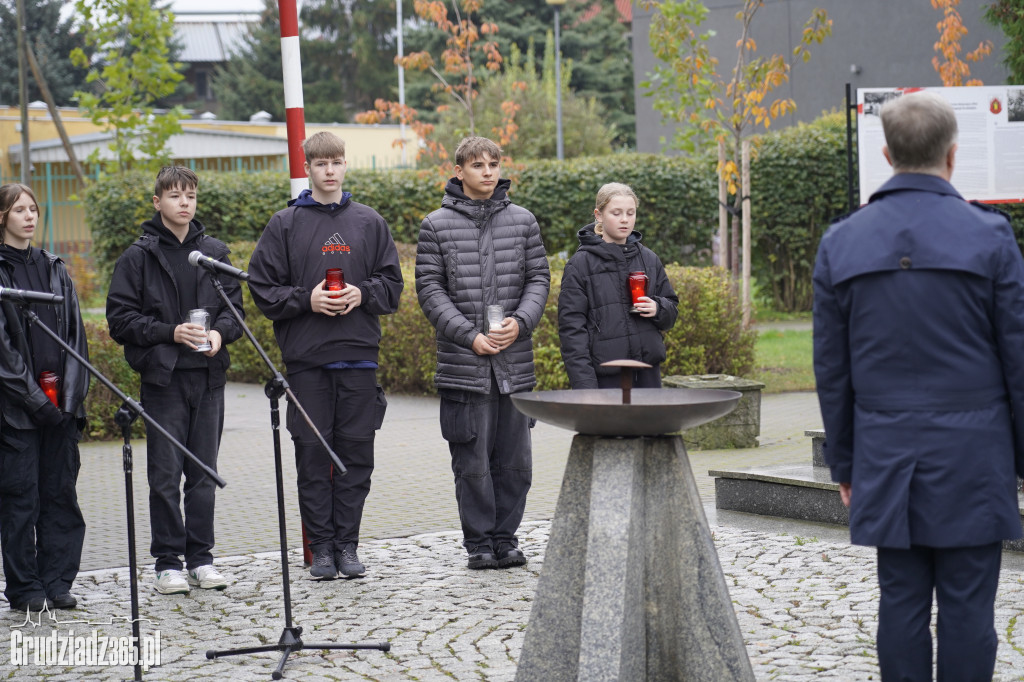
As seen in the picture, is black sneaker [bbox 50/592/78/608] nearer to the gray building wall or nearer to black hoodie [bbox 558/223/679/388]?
black hoodie [bbox 558/223/679/388]

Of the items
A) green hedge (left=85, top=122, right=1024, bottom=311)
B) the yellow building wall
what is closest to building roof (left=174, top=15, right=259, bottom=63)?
the yellow building wall

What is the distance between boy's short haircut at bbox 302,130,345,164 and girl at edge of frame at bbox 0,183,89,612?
136 cm

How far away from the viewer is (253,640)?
5332mm

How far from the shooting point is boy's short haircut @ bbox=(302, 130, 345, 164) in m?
6.38

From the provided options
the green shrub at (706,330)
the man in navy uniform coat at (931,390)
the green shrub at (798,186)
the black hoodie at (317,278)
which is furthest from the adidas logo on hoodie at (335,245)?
the green shrub at (798,186)

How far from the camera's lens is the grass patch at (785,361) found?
43.3 ft

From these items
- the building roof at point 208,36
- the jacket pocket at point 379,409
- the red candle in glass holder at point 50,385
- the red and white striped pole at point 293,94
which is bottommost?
the jacket pocket at point 379,409

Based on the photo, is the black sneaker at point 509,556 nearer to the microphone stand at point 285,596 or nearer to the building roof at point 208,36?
the microphone stand at point 285,596

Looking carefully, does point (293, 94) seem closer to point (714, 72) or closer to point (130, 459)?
point (130, 459)

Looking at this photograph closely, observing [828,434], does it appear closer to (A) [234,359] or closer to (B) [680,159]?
(A) [234,359]

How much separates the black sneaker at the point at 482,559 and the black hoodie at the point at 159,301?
63.8 inches

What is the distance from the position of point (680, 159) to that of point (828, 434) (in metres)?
16.4

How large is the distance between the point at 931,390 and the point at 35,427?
4134 mm

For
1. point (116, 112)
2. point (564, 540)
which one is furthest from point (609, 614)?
point (116, 112)
